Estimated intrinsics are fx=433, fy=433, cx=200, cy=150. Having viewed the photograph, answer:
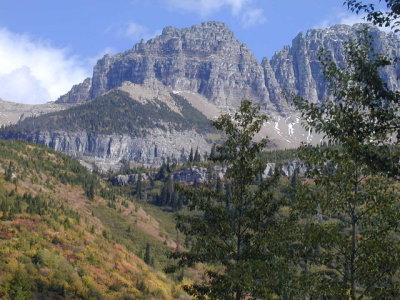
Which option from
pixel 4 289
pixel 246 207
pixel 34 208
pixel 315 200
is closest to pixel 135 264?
pixel 34 208

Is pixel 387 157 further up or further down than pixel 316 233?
further up

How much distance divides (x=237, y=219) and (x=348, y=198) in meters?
7.07

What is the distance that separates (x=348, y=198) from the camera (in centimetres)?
1623

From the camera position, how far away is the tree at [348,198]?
13.7 metres

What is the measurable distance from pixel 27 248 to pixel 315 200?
33485 mm

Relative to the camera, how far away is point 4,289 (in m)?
31.1

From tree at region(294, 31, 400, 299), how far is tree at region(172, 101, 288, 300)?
13.1ft

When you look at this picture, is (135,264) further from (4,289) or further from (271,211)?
(271,211)

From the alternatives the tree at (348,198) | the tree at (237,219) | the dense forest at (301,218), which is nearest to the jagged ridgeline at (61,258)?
the dense forest at (301,218)

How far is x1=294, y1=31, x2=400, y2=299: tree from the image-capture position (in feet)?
45.0

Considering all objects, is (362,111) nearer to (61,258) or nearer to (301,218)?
(301,218)

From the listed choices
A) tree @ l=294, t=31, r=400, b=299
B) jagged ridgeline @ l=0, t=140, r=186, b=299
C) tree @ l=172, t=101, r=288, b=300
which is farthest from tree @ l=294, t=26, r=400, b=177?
jagged ridgeline @ l=0, t=140, r=186, b=299

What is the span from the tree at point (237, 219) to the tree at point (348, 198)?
13.1ft

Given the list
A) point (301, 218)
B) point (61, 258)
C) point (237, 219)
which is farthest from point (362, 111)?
point (61, 258)
